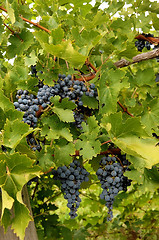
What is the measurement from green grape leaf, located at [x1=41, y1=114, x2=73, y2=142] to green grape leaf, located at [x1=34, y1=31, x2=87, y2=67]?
0.29m

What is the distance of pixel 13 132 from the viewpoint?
3.39ft

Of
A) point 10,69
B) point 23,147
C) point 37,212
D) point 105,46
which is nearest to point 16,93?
point 10,69

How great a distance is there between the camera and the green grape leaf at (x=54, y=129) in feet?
4.19

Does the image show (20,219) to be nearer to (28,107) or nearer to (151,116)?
(28,107)

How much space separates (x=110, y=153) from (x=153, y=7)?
3.59 feet

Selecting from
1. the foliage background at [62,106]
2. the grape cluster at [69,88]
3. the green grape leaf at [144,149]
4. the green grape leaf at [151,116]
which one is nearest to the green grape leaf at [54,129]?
the foliage background at [62,106]

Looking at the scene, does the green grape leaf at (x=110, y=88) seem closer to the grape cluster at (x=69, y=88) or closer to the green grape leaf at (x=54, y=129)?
the grape cluster at (x=69, y=88)

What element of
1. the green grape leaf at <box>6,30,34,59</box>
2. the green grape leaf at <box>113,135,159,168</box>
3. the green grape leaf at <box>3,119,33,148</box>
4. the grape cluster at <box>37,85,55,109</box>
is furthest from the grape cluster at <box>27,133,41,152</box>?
the green grape leaf at <box>6,30,34,59</box>

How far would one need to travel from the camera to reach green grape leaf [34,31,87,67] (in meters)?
1.07

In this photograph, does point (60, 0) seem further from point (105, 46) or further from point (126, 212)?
point (126, 212)

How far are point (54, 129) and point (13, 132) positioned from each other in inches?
11.7

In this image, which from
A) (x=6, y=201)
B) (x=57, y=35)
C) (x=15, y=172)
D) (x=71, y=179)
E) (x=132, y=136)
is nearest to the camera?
(x=6, y=201)

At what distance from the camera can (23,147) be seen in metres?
1.14

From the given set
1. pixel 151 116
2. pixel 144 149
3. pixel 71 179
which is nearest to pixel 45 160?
pixel 71 179
